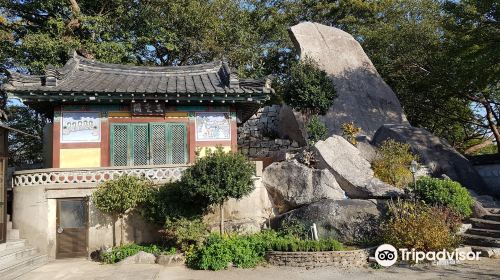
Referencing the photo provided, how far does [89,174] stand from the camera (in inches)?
534

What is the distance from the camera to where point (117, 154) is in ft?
49.4

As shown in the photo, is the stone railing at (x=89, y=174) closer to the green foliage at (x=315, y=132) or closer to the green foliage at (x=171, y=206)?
the green foliage at (x=171, y=206)

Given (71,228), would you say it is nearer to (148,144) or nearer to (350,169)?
(148,144)

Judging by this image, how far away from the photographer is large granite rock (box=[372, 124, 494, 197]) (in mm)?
17250

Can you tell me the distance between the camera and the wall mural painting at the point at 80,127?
1470cm

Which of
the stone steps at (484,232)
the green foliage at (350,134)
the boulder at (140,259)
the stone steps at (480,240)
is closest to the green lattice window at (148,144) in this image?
the boulder at (140,259)

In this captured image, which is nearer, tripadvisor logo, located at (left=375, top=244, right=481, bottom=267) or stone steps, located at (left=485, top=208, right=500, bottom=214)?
tripadvisor logo, located at (left=375, top=244, right=481, bottom=267)

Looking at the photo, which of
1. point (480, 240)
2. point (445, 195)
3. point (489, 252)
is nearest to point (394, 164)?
point (445, 195)

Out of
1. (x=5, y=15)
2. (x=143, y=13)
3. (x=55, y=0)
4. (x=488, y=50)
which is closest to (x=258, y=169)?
(x=488, y=50)

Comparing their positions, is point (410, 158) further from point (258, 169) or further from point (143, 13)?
point (143, 13)

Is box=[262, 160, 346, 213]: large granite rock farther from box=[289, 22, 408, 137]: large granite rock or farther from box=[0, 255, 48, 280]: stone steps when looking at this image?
box=[0, 255, 48, 280]: stone steps

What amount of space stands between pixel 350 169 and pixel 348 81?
9270 mm

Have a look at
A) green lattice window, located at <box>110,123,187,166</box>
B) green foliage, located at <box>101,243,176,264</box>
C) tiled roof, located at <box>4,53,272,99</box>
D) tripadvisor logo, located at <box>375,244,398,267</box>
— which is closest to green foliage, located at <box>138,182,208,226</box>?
green foliage, located at <box>101,243,176,264</box>

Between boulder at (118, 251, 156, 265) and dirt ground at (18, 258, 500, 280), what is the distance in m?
0.24
